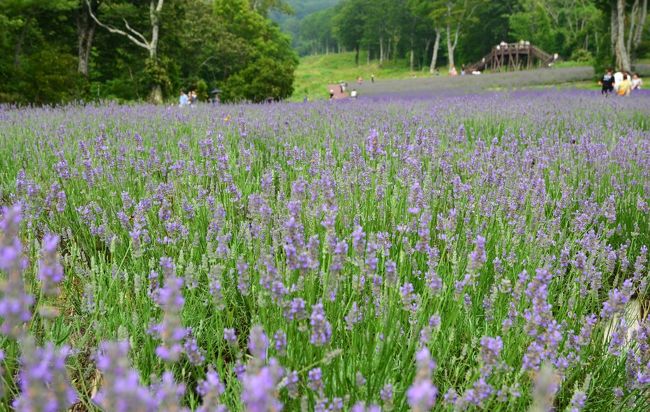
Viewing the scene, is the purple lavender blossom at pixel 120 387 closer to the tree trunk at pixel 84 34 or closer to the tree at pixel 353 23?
the tree trunk at pixel 84 34

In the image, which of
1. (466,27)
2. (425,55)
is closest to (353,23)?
(425,55)

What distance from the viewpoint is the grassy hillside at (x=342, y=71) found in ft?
151

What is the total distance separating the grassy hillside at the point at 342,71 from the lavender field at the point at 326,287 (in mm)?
35135

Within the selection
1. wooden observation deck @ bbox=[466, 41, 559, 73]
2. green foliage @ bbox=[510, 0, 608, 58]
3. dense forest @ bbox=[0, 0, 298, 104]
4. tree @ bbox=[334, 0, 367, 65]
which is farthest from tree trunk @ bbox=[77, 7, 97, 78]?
tree @ bbox=[334, 0, 367, 65]

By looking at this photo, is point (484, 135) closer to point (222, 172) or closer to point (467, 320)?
point (222, 172)

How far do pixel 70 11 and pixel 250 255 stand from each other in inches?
793

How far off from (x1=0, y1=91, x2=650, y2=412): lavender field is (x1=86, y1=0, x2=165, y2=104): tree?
14.8 metres

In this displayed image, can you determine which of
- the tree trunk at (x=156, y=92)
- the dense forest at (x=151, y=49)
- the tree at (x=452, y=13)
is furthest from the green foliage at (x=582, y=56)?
the tree trunk at (x=156, y=92)

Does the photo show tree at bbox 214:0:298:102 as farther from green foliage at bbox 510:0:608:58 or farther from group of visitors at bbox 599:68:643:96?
green foliage at bbox 510:0:608:58

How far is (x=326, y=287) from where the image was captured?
157 centimetres

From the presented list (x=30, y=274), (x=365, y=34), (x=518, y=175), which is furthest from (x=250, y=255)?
(x=365, y=34)

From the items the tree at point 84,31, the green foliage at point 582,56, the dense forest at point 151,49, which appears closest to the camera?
the dense forest at point 151,49

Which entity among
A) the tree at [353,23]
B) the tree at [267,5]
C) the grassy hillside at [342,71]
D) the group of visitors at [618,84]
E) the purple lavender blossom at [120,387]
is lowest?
the purple lavender blossom at [120,387]

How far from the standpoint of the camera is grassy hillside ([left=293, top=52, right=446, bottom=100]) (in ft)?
151
